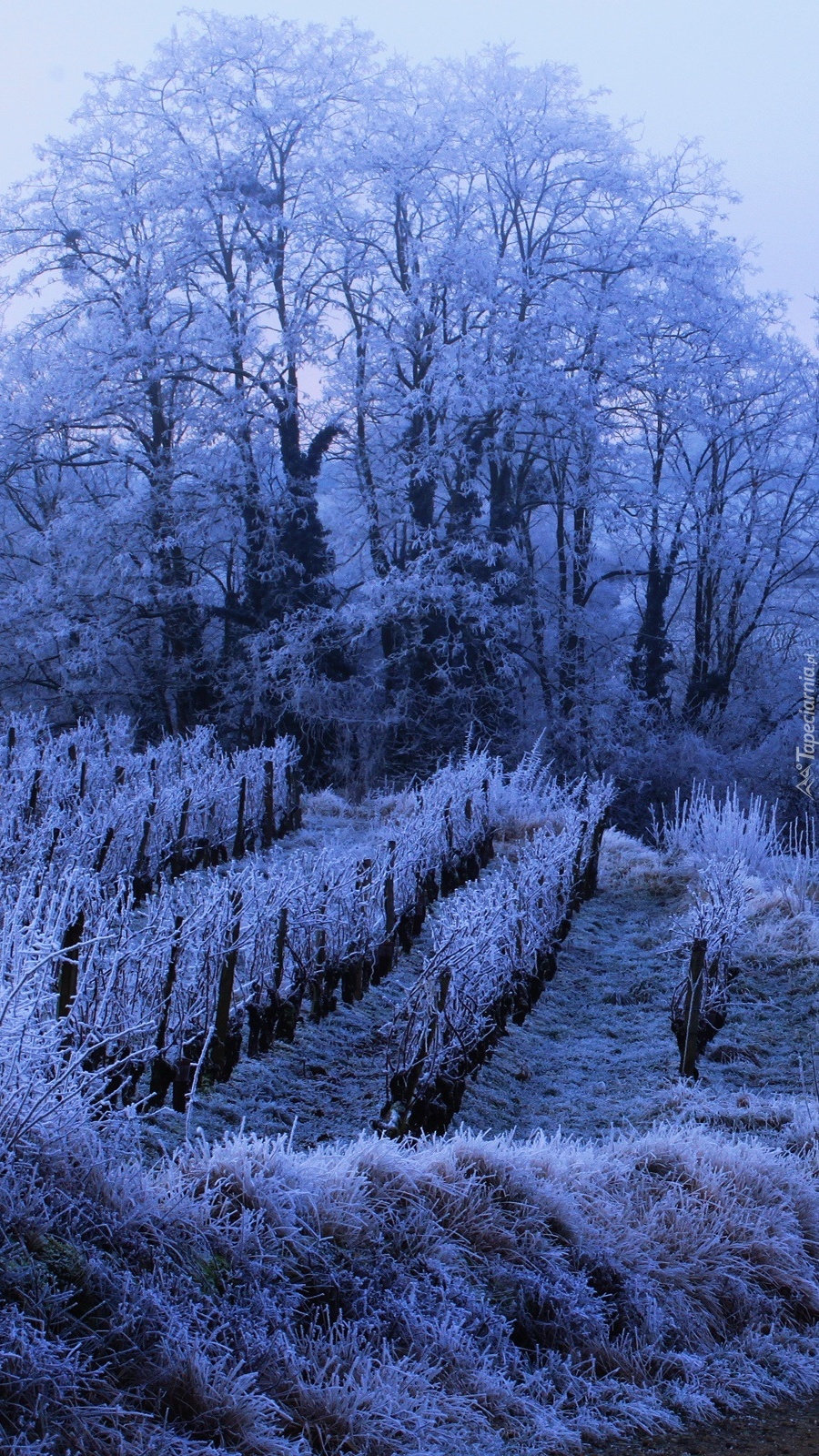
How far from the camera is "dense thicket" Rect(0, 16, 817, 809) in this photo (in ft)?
68.2

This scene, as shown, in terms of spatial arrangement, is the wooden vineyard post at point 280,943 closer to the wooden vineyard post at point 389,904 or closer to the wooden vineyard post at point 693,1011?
the wooden vineyard post at point 389,904

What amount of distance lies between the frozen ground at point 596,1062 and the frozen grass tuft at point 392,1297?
534 mm

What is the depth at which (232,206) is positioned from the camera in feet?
71.9

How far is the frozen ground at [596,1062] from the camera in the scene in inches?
231

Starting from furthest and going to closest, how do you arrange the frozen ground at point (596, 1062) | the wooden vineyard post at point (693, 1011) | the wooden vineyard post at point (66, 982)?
the wooden vineyard post at point (693, 1011) < the frozen ground at point (596, 1062) < the wooden vineyard post at point (66, 982)

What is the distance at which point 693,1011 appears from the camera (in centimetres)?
692

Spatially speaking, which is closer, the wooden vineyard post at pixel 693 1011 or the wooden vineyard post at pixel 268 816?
the wooden vineyard post at pixel 693 1011

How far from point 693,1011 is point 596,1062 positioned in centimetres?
84

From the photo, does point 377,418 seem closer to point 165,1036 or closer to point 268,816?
point 268,816

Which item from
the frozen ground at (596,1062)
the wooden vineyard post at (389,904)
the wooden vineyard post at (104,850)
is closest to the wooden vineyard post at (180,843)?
the wooden vineyard post at (104,850)

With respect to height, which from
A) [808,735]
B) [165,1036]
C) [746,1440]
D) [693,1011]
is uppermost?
[808,735]

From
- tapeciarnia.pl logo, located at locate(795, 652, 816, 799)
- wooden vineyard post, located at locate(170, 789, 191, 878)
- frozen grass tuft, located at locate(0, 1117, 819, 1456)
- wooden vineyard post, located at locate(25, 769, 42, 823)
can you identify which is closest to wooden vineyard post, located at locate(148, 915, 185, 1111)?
frozen grass tuft, located at locate(0, 1117, 819, 1456)

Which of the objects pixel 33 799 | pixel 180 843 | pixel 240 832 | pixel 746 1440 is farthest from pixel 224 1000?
pixel 240 832

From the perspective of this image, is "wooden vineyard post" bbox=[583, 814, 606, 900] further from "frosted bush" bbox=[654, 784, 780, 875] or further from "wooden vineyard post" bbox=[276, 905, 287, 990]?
"wooden vineyard post" bbox=[276, 905, 287, 990]
